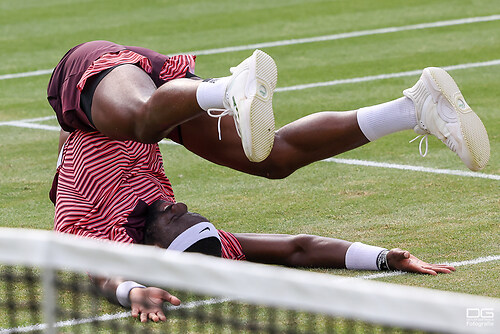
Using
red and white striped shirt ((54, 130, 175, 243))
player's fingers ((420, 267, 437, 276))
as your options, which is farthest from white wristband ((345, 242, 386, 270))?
red and white striped shirt ((54, 130, 175, 243))

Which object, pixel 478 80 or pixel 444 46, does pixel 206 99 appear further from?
pixel 444 46

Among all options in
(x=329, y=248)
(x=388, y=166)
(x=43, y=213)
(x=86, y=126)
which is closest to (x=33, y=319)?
(x=86, y=126)

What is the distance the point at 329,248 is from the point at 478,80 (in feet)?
20.0

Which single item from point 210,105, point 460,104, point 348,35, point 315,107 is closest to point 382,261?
point 460,104

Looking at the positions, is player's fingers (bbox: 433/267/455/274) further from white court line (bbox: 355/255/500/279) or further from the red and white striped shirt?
the red and white striped shirt

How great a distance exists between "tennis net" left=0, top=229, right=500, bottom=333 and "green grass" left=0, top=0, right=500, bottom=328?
117 centimetres

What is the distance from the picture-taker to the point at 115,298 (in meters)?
6.07

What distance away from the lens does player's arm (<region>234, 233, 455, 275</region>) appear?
21.4 ft

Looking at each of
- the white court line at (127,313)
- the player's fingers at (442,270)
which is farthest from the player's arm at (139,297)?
the player's fingers at (442,270)

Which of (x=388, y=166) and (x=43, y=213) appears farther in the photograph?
(x=388, y=166)

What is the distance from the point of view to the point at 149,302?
5875 millimetres

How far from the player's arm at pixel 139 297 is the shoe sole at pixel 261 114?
3.10 feet

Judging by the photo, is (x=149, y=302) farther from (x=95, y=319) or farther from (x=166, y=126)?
(x=166, y=126)

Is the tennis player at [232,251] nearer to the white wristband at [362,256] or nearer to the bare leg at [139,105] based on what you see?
the white wristband at [362,256]
